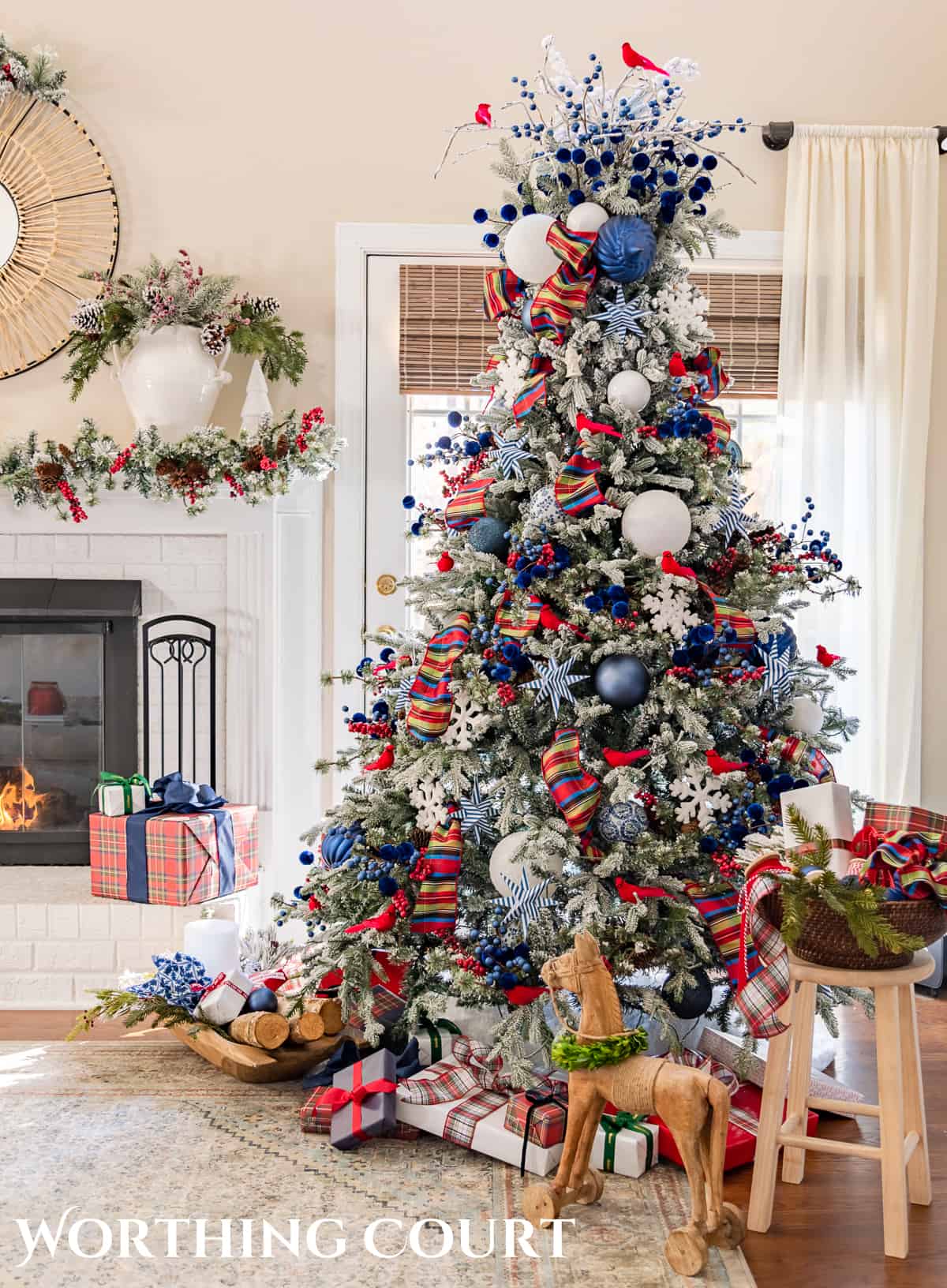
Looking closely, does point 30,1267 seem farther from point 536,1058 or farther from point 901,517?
point 901,517

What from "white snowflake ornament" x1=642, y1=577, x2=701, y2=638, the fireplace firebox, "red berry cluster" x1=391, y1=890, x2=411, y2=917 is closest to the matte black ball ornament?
"red berry cluster" x1=391, y1=890, x2=411, y2=917

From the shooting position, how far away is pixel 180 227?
3412mm

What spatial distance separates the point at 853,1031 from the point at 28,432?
2.86 metres

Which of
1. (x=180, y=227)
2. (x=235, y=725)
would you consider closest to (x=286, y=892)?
(x=235, y=725)

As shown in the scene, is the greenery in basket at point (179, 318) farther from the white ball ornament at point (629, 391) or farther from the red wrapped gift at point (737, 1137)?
the red wrapped gift at point (737, 1137)

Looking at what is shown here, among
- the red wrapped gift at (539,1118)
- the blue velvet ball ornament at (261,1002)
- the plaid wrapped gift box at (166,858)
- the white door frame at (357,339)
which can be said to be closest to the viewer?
the red wrapped gift at (539,1118)

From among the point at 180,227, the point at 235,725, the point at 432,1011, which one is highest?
the point at 180,227

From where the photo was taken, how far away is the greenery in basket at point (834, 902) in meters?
1.70

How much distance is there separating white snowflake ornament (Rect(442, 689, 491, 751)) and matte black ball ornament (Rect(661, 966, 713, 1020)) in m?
0.62

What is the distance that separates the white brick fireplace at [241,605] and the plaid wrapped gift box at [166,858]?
13 centimetres

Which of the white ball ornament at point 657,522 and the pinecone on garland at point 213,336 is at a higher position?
the pinecone on garland at point 213,336

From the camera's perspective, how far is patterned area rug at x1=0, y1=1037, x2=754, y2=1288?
1.77 m

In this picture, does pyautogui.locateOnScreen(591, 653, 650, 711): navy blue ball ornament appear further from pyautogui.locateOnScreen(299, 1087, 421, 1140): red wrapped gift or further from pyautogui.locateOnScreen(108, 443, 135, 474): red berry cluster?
pyautogui.locateOnScreen(108, 443, 135, 474): red berry cluster

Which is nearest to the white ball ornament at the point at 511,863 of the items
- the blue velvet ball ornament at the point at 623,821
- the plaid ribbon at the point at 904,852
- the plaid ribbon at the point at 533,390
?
the blue velvet ball ornament at the point at 623,821
